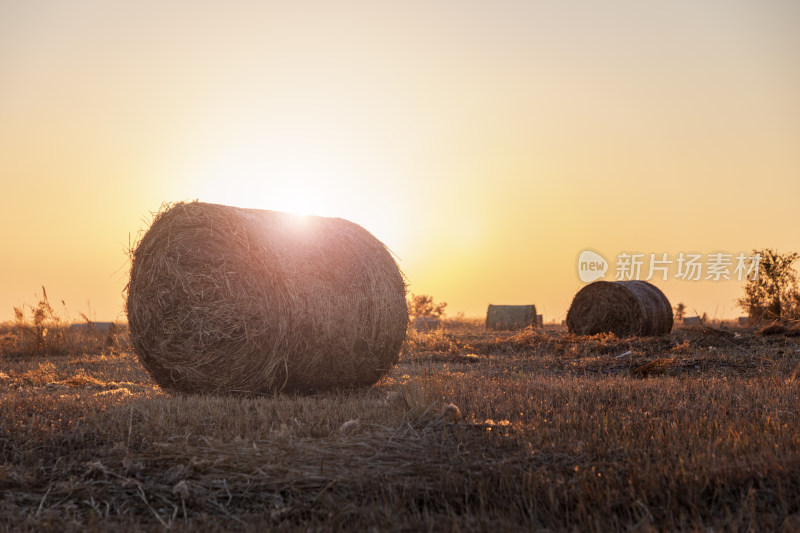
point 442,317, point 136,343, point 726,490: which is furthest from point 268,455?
point 442,317

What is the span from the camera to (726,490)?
14.5 ft

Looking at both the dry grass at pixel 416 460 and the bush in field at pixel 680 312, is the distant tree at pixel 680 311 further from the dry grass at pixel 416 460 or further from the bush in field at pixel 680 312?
the dry grass at pixel 416 460

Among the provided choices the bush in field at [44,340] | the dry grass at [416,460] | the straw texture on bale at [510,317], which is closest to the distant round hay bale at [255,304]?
the dry grass at [416,460]

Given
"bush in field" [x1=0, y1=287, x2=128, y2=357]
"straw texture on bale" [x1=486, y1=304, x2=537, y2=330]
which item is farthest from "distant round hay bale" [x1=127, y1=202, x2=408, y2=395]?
"straw texture on bale" [x1=486, y1=304, x2=537, y2=330]

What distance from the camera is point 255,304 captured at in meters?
8.56

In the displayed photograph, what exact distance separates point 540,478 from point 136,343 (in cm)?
673

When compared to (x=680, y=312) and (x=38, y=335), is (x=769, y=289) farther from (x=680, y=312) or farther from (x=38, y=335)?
(x=38, y=335)

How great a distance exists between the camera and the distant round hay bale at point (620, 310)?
1795 cm

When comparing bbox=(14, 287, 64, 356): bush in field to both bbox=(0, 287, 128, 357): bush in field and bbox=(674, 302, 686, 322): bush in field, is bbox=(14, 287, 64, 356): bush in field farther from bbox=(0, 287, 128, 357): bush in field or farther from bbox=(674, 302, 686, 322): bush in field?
bbox=(674, 302, 686, 322): bush in field

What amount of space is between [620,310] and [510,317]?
731cm

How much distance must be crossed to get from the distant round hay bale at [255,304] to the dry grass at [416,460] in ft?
1.92

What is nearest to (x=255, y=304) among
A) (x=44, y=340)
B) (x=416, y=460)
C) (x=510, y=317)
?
(x=416, y=460)

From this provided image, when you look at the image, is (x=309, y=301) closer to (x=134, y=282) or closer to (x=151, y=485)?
(x=134, y=282)

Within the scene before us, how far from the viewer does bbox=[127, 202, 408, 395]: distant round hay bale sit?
8.59 m
